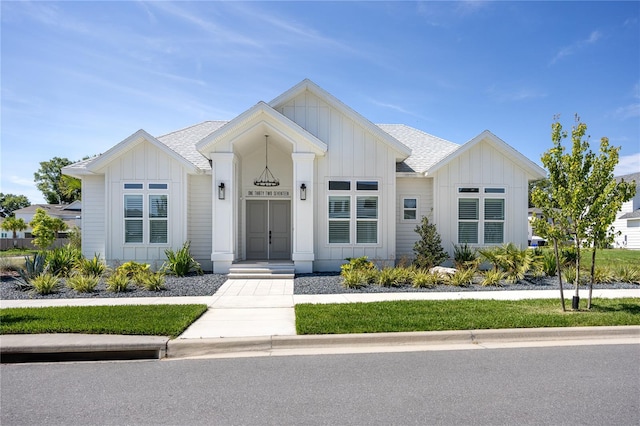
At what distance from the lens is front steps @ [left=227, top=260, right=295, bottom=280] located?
13070 mm

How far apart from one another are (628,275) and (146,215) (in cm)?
1597

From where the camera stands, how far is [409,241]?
15547 millimetres

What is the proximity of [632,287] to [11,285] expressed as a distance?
58.5 feet

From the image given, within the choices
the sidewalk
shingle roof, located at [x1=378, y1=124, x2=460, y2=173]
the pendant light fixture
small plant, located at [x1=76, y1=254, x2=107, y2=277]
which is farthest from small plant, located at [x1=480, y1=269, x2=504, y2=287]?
small plant, located at [x1=76, y1=254, x2=107, y2=277]

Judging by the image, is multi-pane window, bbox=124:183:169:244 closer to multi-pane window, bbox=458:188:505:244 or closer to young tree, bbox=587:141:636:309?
multi-pane window, bbox=458:188:505:244

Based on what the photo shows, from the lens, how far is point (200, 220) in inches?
595

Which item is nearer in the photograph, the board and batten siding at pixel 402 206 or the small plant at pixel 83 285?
the small plant at pixel 83 285

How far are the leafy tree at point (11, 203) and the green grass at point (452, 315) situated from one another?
8122 cm

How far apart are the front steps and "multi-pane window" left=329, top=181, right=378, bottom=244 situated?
2.12m

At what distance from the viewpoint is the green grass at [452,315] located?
710 cm

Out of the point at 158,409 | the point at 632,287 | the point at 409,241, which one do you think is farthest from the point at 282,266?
the point at 632,287

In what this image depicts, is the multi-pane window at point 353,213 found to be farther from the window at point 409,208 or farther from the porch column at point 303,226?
the window at point 409,208

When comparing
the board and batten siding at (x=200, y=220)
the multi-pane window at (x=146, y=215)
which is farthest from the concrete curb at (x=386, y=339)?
the multi-pane window at (x=146, y=215)

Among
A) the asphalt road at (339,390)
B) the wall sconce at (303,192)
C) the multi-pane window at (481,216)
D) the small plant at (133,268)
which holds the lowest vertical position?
the asphalt road at (339,390)
